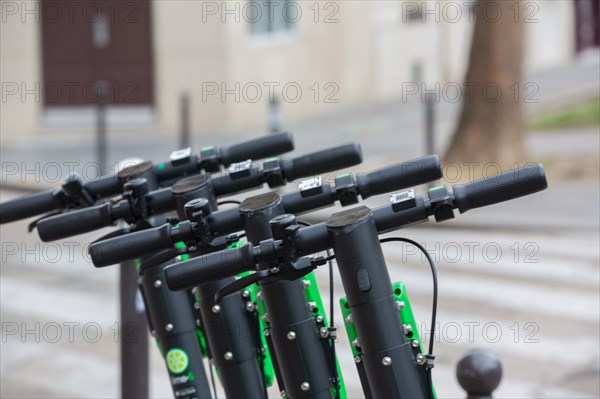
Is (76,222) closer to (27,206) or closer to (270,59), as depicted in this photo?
(27,206)

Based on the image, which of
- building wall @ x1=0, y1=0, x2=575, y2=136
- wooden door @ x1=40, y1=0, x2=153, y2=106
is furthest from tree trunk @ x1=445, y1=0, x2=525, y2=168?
wooden door @ x1=40, y1=0, x2=153, y2=106

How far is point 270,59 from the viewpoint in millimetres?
18375

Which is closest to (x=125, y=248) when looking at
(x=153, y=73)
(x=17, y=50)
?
(x=17, y=50)

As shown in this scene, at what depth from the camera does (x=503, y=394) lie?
210 inches

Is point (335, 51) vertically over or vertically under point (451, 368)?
over

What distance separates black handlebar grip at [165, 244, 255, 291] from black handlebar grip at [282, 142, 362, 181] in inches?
25.1

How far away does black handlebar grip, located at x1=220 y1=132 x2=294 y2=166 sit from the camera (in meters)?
2.79

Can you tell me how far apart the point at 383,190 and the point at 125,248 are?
569 millimetres

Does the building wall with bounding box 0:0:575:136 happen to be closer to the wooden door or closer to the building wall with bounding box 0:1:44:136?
the building wall with bounding box 0:1:44:136

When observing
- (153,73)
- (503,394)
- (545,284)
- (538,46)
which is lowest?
(503,394)

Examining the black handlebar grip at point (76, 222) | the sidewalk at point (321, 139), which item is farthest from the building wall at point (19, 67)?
the black handlebar grip at point (76, 222)

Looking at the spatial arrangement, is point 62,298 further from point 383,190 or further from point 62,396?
point 383,190

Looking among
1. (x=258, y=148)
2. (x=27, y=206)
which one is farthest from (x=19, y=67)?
(x=258, y=148)

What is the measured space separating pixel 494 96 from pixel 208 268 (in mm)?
10591
